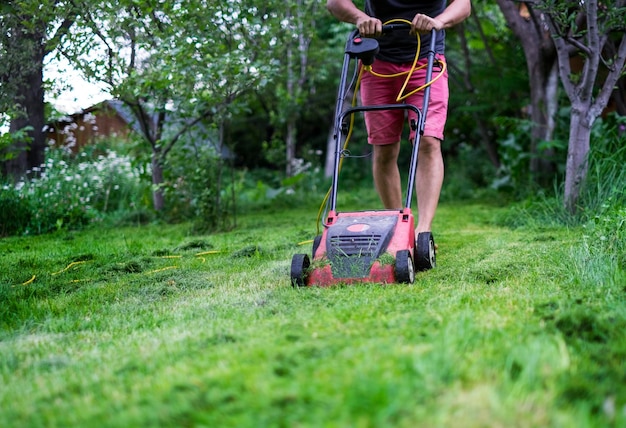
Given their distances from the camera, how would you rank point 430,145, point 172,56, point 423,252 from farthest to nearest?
point 172,56 < point 430,145 < point 423,252

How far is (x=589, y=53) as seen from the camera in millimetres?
3887

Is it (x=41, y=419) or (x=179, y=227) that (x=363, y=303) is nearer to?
(x=41, y=419)

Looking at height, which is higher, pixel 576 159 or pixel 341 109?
pixel 341 109

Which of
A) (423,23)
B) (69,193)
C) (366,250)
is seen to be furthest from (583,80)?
(69,193)

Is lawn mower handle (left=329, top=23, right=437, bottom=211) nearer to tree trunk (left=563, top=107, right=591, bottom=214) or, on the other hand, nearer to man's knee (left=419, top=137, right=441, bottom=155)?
man's knee (left=419, top=137, right=441, bottom=155)

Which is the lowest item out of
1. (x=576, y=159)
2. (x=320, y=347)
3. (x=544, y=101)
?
(x=320, y=347)

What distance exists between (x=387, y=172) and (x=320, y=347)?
2079 mm

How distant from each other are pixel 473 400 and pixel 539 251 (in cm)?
201

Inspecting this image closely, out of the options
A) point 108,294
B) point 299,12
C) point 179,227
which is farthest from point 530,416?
point 299,12

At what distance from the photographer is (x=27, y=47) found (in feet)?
10.8

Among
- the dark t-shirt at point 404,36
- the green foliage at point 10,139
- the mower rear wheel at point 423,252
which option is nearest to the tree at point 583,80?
the dark t-shirt at point 404,36

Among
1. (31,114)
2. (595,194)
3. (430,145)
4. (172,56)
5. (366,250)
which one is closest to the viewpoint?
(366,250)

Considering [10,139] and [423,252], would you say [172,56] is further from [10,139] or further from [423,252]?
[423,252]

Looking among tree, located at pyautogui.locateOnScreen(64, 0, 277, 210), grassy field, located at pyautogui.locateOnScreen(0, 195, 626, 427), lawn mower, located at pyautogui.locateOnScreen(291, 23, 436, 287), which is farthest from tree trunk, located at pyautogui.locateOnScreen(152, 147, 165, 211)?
lawn mower, located at pyautogui.locateOnScreen(291, 23, 436, 287)
